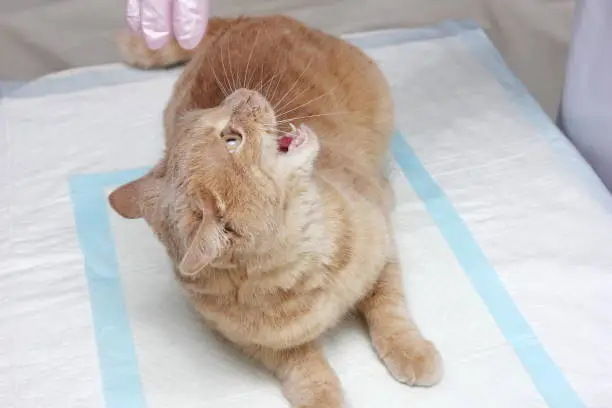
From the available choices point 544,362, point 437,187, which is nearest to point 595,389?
point 544,362

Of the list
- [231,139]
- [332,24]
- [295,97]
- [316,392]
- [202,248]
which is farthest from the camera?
[332,24]

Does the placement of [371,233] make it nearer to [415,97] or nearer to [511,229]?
[511,229]

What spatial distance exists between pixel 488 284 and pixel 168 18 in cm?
70

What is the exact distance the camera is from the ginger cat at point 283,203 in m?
1.06

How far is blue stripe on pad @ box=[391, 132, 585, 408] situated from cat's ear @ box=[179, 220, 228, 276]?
57 cm

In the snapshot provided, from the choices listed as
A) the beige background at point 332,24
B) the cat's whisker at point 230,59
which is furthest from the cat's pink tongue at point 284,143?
the beige background at point 332,24

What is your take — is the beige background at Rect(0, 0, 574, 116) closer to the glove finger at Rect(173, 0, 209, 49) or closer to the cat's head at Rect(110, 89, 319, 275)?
the glove finger at Rect(173, 0, 209, 49)

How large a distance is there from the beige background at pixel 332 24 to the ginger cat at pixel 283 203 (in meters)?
0.65

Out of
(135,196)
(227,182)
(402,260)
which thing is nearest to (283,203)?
(227,182)

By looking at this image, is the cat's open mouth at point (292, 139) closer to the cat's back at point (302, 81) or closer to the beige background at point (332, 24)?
the cat's back at point (302, 81)

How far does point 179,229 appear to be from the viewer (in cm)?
106

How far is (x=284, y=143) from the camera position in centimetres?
114

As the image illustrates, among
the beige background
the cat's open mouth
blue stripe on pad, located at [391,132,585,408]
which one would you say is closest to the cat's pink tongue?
the cat's open mouth

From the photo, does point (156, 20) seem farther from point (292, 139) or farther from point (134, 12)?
point (292, 139)
